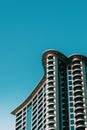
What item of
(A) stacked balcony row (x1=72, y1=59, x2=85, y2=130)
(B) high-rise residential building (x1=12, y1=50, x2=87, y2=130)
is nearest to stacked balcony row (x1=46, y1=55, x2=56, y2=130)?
(B) high-rise residential building (x1=12, y1=50, x2=87, y2=130)

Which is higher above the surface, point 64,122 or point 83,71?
point 83,71

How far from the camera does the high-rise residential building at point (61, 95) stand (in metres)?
133

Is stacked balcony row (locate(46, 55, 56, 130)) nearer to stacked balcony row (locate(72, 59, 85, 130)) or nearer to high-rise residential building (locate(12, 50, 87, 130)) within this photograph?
high-rise residential building (locate(12, 50, 87, 130))

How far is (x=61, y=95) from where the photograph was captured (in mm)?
139250

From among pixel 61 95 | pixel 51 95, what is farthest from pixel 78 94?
pixel 51 95

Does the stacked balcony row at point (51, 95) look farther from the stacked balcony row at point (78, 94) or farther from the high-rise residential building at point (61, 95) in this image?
the stacked balcony row at point (78, 94)

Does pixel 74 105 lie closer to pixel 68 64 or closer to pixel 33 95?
pixel 68 64

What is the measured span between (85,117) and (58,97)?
40.4 feet

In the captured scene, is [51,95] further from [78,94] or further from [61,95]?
[78,94]

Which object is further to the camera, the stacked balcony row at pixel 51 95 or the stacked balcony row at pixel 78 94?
the stacked balcony row at pixel 78 94

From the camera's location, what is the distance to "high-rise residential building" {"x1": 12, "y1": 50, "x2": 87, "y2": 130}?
133 metres

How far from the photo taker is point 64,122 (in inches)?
5305

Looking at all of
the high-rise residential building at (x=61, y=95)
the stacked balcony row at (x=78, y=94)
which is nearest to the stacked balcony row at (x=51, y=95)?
the high-rise residential building at (x=61, y=95)

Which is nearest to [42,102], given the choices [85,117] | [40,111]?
[40,111]
